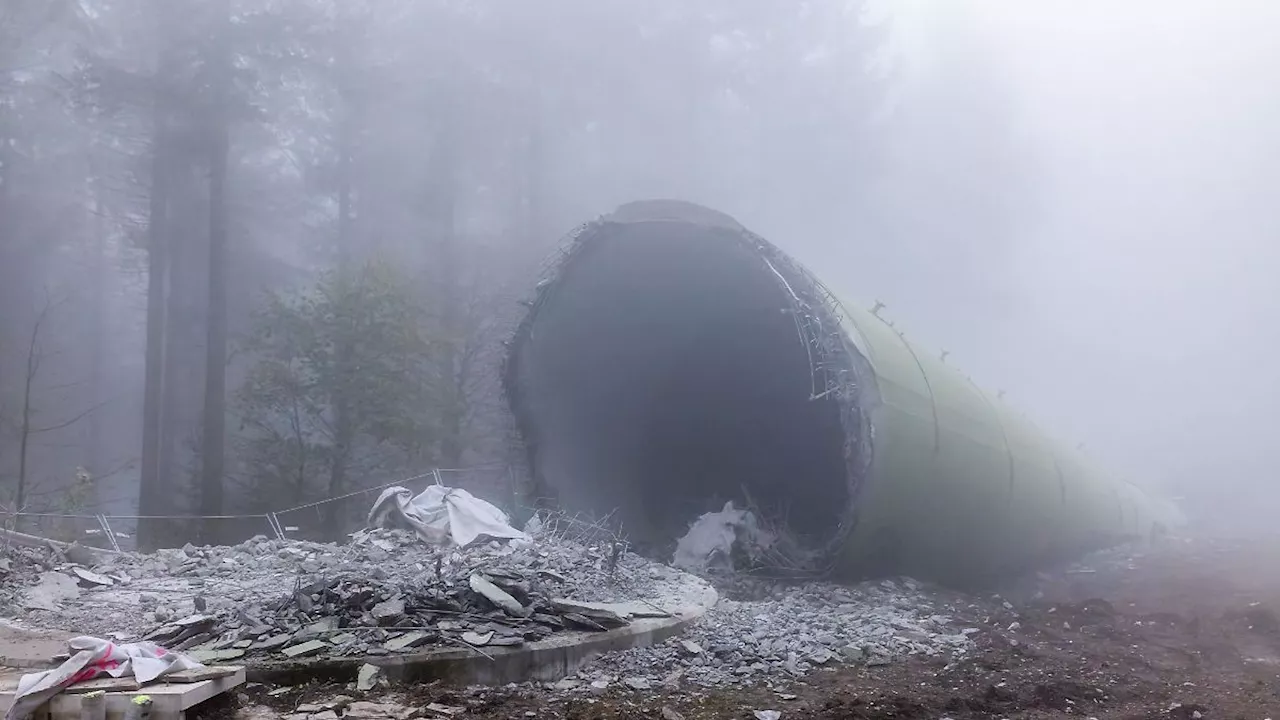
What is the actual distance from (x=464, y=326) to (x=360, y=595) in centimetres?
A: 1189

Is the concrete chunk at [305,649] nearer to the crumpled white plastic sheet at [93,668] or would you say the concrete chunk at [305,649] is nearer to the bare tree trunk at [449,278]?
the crumpled white plastic sheet at [93,668]

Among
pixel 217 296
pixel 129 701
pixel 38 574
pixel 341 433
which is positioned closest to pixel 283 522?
pixel 341 433

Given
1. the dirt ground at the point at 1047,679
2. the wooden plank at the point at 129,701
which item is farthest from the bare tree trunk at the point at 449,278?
the wooden plank at the point at 129,701

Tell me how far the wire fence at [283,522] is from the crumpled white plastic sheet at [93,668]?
5471mm

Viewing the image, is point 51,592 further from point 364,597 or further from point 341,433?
point 341,433

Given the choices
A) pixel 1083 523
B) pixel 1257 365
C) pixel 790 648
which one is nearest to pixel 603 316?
pixel 790 648

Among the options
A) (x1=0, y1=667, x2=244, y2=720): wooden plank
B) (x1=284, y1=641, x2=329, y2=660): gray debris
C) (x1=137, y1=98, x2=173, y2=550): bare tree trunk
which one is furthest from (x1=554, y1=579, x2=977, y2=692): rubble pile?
(x1=137, y1=98, x2=173, y2=550): bare tree trunk

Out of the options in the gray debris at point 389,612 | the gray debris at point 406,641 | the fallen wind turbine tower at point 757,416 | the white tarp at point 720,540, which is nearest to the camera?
the gray debris at point 406,641

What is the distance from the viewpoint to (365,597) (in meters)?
5.46

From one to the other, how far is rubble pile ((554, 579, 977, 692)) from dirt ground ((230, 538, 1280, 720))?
191 mm

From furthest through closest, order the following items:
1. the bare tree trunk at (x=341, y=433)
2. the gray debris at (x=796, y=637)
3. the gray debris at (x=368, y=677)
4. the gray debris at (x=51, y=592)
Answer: the bare tree trunk at (x=341, y=433) < the gray debris at (x=51, y=592) < the gray debris at (x=796, y=637) < the gray debris at (x=368, y=677)

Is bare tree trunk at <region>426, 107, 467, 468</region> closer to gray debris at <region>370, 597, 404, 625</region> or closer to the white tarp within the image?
the white tarp

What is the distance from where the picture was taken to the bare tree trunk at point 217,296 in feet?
48.4

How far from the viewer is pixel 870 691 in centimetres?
523
